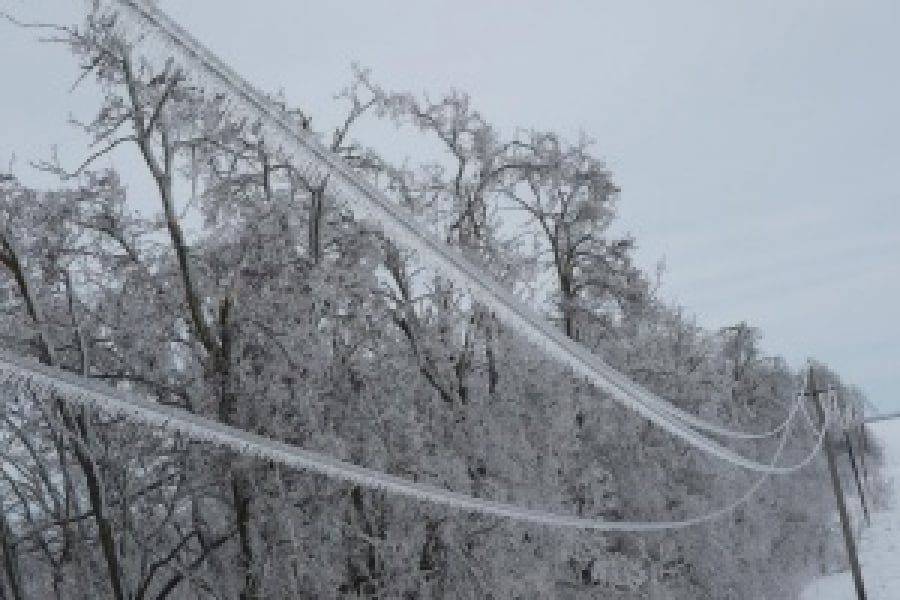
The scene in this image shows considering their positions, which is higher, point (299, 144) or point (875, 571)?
point (299, 144)

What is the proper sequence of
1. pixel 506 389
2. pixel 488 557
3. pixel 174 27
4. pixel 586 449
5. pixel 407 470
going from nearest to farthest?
1. pixel 174 27
2. pixel 407 470
3. pixel 488 557
4. pixel 506 389
5. pixel 586 449

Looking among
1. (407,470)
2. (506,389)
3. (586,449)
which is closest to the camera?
(407,470)

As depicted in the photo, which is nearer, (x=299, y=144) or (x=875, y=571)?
(x=299, y=144)

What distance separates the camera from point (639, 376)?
1956cm

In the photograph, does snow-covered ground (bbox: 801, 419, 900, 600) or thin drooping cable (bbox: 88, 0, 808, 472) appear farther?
snow-covered ground (bbox: 801, 419, 900, 600)

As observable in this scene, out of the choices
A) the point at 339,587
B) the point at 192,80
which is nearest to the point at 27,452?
the point at 339,587

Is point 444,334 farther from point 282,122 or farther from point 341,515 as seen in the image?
point 282,122

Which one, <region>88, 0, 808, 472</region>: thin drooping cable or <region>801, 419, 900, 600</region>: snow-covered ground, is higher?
<region>88, 0, 808, 472</region>: thin drooping cable

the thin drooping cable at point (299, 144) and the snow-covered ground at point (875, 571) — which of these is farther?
the snow-covered ground at point (875, 571)

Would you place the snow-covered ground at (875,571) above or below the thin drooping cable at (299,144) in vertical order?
below

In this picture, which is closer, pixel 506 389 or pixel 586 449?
pixel 506 389

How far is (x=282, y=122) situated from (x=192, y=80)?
24 cm

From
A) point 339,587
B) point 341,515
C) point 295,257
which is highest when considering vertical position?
point 295,257

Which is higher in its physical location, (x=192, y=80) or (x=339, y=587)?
(x=192, y=80)
